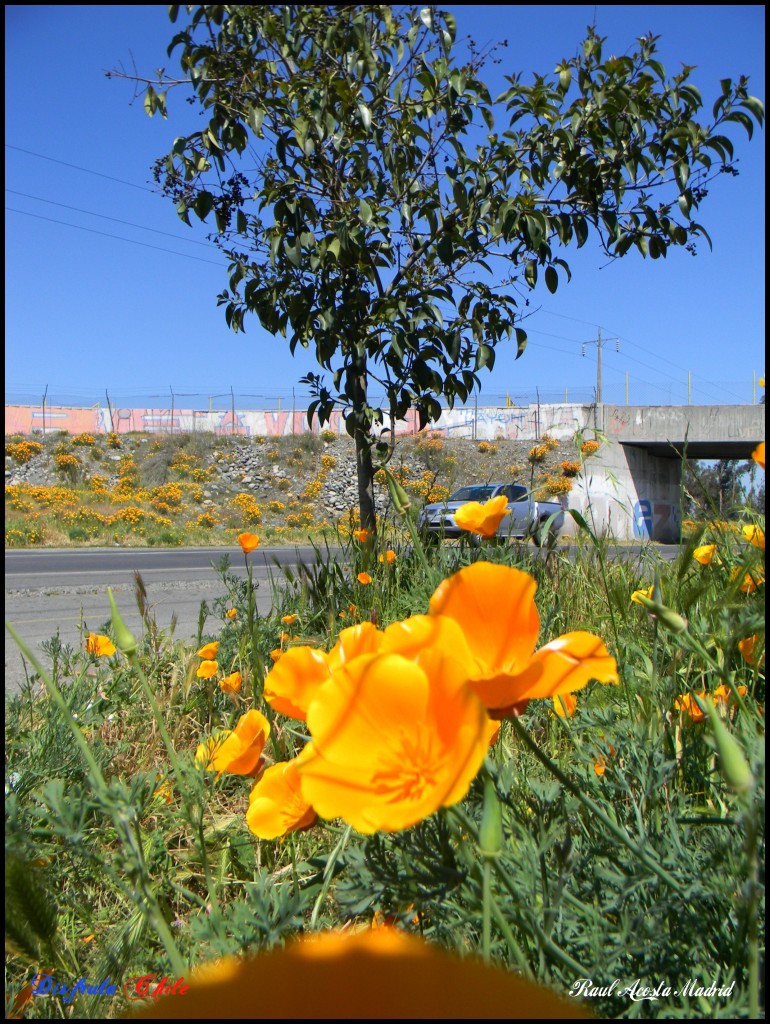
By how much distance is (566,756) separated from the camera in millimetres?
1566

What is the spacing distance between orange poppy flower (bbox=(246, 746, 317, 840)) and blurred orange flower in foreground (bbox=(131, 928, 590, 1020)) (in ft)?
1.80

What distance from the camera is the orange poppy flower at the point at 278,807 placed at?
2.81ft

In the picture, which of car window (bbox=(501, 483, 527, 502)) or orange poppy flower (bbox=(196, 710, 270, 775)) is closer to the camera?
orange poppy flower (bbox=(196, 710, 270, 775))

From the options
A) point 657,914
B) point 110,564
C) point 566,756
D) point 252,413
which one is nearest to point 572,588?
point 566,756

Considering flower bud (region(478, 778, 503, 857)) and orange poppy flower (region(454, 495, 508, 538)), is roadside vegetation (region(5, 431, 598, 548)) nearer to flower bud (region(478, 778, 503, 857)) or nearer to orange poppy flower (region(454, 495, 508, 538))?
orange poppy flower (region(454, 495, 508, 538))

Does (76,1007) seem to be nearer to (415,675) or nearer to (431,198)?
(415,675)

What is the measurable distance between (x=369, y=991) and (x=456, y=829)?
32 cm

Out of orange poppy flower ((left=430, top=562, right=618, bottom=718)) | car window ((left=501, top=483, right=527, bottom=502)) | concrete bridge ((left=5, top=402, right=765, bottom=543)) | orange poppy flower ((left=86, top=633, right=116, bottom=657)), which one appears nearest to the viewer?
orange poppy flower ((left=430, top=562, right=618, bottom=718))

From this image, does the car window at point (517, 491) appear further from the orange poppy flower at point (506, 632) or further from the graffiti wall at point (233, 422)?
the graffiti wall at point (233, 422)

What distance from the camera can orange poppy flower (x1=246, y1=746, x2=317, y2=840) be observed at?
0.86 m

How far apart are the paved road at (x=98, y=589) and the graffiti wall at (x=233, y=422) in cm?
2027

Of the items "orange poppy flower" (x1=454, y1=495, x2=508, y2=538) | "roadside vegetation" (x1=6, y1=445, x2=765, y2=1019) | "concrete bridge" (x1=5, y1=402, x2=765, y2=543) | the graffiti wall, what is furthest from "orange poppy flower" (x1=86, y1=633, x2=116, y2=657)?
the graffiti wall

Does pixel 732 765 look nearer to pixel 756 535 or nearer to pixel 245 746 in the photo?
pixel 245 746

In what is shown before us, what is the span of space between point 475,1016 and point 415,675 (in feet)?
0.73
